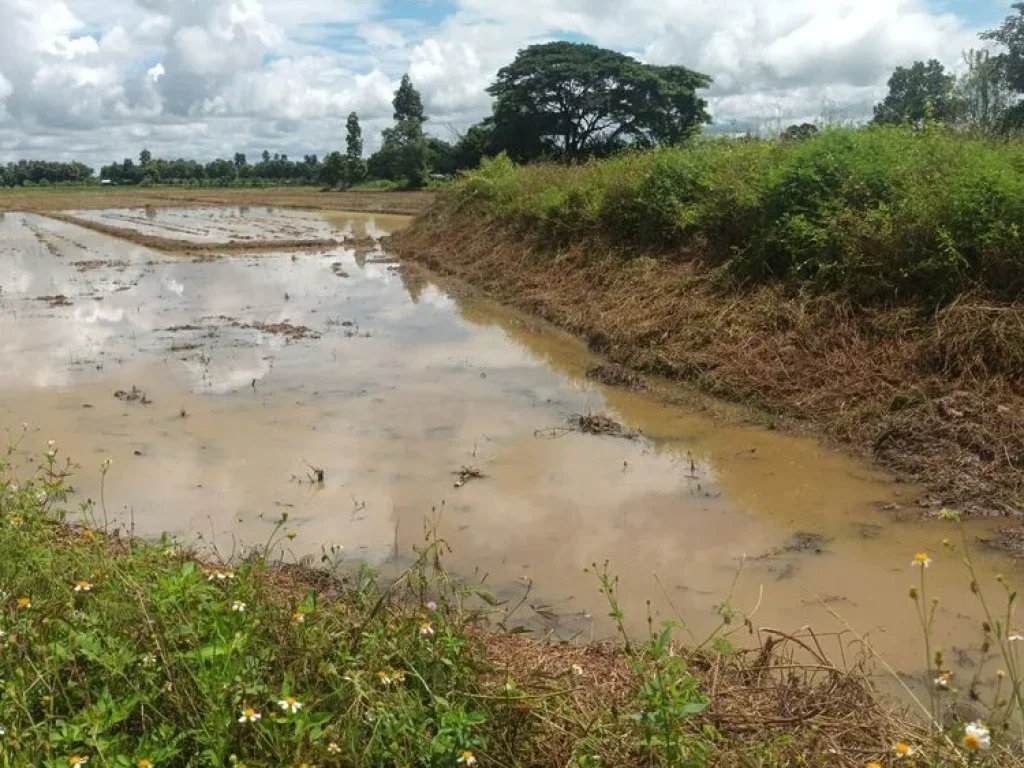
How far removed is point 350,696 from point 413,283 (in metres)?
14.1

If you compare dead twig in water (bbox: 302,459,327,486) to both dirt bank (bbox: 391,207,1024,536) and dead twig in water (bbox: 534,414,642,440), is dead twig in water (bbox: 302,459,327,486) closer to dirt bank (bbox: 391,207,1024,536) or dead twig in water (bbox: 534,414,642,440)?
dead twig in water (bbox: 534,414,642,440)

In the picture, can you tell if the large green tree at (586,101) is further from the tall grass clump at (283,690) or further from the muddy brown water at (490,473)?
the tall grass clump at (283,690)

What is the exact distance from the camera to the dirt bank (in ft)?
18.7

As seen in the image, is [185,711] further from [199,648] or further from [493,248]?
[493,248]

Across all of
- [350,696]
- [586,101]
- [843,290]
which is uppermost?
[586,101]

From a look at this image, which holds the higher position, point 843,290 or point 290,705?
point 843,290

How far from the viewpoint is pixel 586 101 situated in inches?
1446

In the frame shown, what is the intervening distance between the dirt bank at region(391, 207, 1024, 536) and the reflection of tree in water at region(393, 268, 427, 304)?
3.95 m

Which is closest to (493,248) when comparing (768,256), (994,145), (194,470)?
(768,256)

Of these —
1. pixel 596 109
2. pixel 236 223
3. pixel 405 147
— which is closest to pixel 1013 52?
pixel 596 109

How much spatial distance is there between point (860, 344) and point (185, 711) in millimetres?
6624

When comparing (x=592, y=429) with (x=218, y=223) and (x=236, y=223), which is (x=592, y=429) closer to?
(x=236, y=223)

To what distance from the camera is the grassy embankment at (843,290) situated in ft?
20.3

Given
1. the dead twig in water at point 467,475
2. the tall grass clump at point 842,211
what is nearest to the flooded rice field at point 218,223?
the tall grass clump at point 842,211
